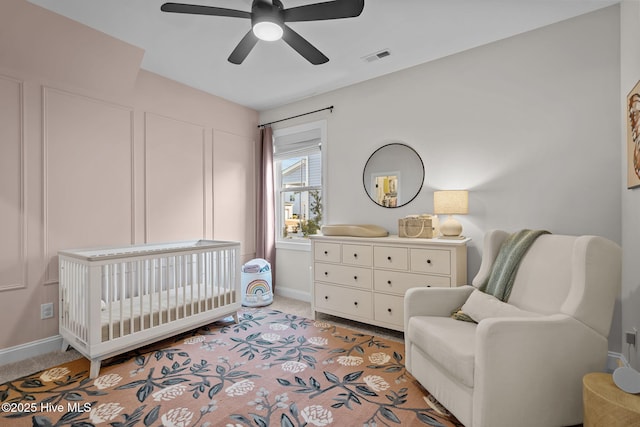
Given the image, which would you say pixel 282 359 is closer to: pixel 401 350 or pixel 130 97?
pixel 401 350

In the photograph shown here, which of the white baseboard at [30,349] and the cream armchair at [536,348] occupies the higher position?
the cream armchair at [536,348]

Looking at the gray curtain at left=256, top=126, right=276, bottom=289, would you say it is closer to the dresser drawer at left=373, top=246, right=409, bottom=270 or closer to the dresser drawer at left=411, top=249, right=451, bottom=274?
the dresser drawer at left=373, top=246, right=409, bottom=270

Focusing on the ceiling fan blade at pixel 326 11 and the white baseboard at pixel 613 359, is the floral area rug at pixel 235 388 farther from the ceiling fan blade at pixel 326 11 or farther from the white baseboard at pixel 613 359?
the ceiling fan blade at pixel 326 11

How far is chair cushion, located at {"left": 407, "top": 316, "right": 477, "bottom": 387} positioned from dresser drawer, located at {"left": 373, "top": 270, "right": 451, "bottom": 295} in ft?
1.63

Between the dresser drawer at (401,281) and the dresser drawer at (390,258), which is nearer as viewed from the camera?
the dresser drawer at (401,281)

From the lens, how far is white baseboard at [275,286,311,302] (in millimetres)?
4020

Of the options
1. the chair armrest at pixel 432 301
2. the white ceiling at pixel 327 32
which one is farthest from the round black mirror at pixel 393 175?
the chair armrest at pixel 432 301

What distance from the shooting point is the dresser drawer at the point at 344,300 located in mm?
2939

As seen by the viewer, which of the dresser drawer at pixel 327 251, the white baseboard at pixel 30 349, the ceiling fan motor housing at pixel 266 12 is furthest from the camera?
the dresser drawer at pixel 327 251

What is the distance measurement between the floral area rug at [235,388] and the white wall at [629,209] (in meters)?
1.30

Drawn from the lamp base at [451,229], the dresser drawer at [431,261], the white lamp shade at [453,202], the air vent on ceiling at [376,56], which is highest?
the air vent on ceiling at [376,56]

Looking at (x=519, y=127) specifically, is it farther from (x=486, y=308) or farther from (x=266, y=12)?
(x=266, y=12)

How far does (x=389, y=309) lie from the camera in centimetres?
279

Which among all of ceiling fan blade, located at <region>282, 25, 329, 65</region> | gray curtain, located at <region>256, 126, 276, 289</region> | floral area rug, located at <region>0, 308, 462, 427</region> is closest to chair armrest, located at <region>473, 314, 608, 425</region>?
floral area rug, located at <region>0, 308, 462, 427</region>
